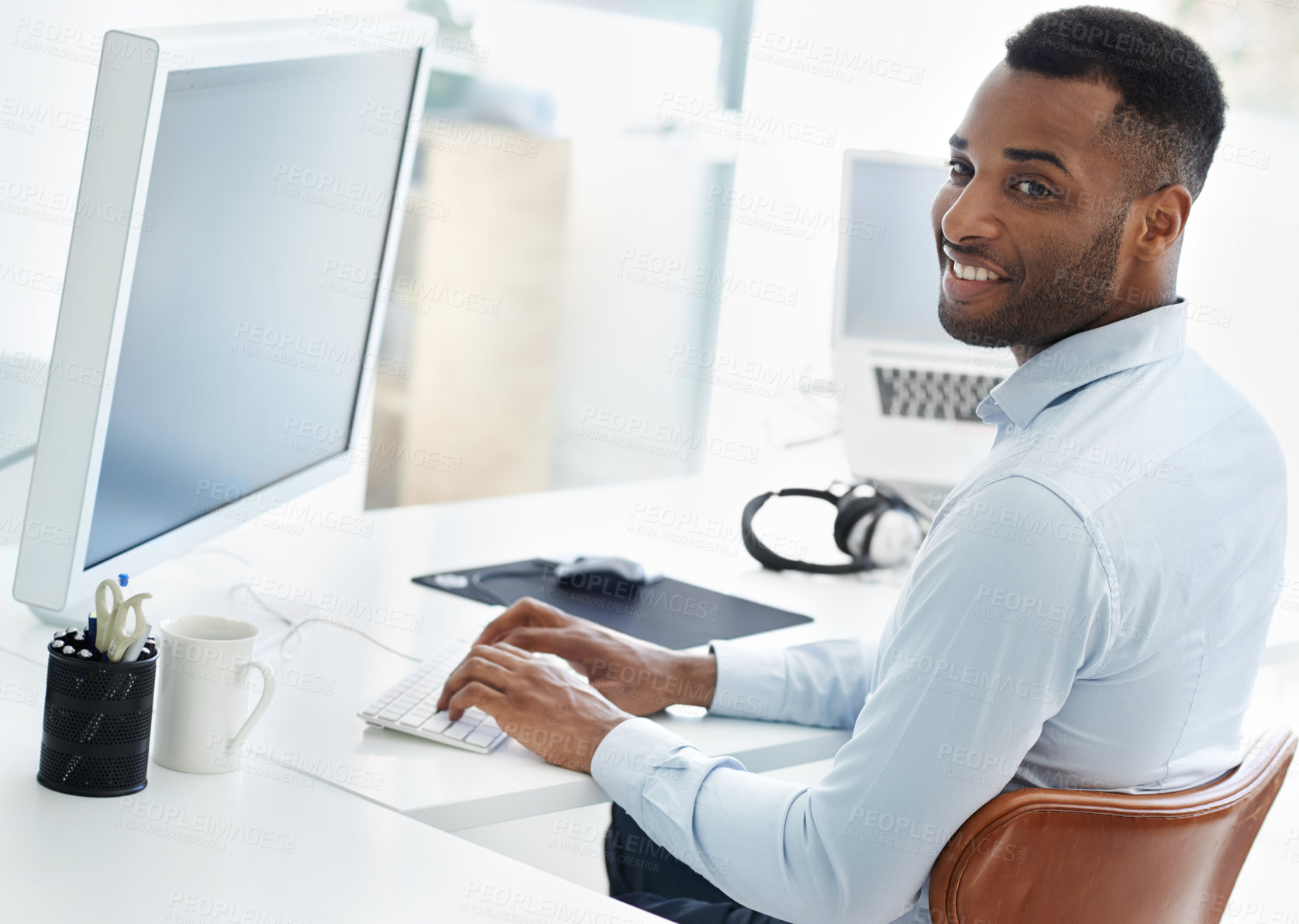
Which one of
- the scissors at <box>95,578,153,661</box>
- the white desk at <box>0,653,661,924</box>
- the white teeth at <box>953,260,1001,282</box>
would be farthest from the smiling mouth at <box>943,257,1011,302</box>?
the scissors at <box>95,578,153,661</box>

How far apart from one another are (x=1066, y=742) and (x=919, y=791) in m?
0.13

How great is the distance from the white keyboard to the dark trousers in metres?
0.28

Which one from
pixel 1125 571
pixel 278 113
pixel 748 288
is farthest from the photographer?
pixel 748 288

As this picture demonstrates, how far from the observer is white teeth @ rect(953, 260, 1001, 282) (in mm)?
1119

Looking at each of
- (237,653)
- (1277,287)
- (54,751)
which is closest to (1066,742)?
(237,653)

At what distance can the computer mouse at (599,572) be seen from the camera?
1.58 meters

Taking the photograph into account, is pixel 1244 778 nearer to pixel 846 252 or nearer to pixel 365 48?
pixel 365 48

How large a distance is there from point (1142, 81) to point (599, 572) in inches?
33.2

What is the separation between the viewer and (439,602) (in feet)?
4.96

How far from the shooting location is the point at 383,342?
11.5 ft

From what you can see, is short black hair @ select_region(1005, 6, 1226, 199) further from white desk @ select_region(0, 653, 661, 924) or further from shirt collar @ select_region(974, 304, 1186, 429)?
white desk @ select_region(0, 653, 661, 924)

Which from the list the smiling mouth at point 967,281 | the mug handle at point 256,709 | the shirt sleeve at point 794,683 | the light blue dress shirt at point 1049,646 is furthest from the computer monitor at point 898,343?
the mug handle at point 256,709

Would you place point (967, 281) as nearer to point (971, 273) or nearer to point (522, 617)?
point (971, 273)

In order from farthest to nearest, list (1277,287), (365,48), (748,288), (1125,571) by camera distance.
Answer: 1. (748,288)
2. (1277,287)
3. (365,48)
4. (1125,571)
